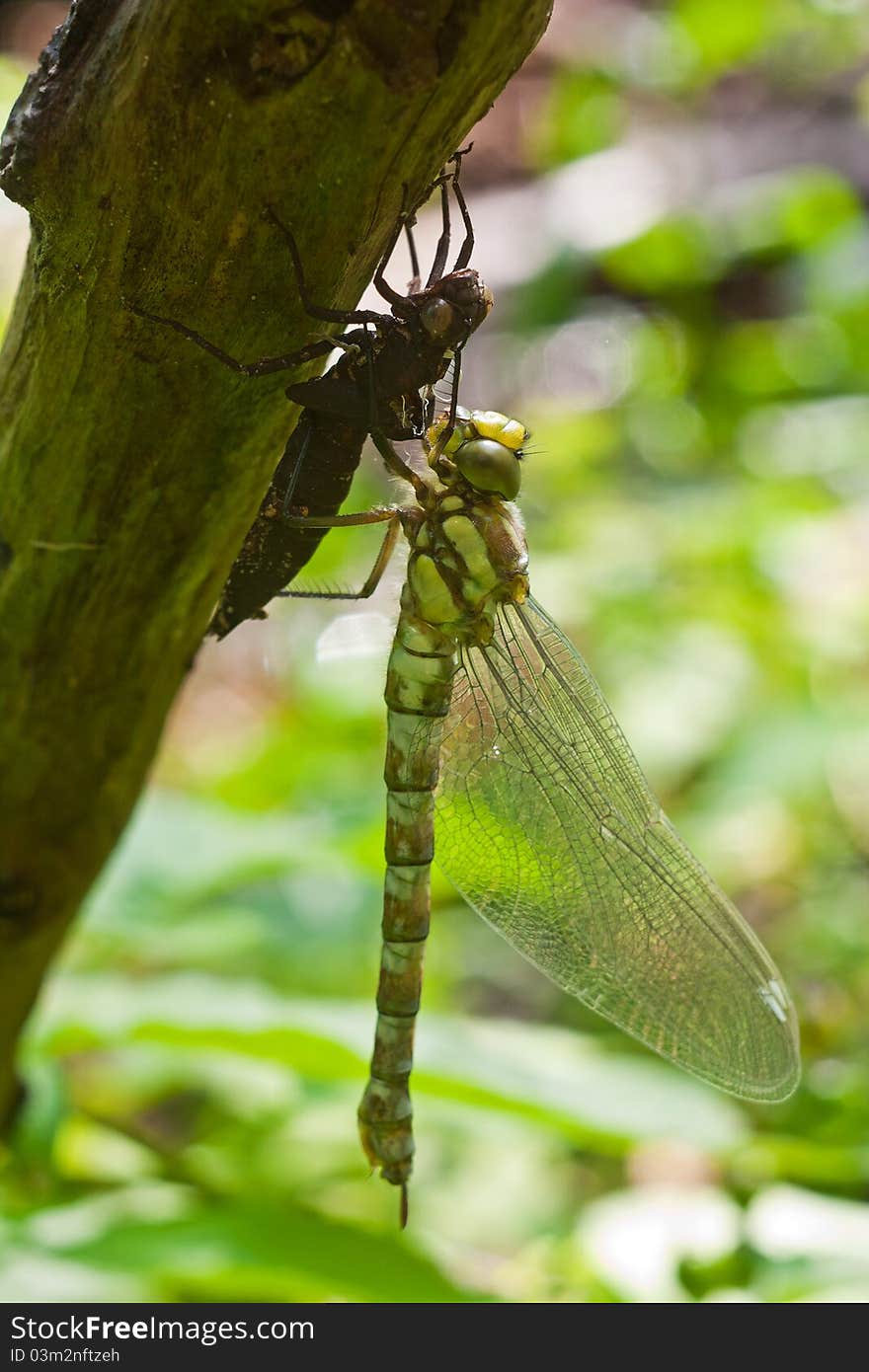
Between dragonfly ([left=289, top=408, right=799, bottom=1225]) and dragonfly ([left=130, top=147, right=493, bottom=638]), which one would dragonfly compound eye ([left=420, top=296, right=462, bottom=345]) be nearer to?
dragonfly ([left=130, top=147, right=493, bottom=638])

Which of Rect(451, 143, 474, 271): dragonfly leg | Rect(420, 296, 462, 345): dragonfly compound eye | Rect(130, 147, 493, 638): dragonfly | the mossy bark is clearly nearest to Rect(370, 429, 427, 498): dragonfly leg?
Rect(130, 147, 493, 638): dragonfly

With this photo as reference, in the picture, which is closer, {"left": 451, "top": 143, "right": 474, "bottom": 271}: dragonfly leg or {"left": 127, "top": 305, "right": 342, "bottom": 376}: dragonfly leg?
{"left": 127, "top": 305, "right": 342, "bottom": 376}: dragonfly leg

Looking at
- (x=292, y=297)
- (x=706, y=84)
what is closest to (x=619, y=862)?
(x=292, y=297)

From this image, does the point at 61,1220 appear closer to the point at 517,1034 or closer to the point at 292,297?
the point at 517,1034

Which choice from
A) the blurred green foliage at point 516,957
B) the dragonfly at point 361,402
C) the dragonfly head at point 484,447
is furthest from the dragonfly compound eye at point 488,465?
the blurred green foliage at point 516,957

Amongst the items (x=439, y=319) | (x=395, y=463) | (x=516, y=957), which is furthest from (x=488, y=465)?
(x=516, y=957)
